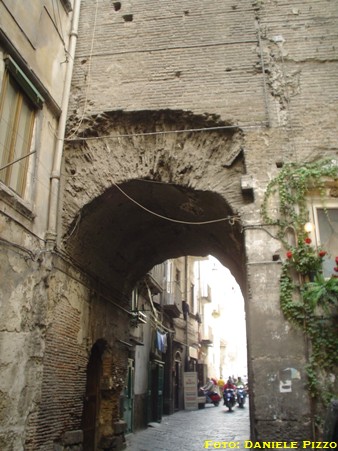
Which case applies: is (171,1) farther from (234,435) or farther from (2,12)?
(234,435)

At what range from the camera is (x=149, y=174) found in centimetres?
681

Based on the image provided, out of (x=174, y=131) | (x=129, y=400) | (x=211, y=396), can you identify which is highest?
(x=174, y=131)

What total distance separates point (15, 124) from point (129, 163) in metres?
1.84

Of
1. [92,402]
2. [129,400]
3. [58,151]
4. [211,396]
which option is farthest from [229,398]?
[58,151]

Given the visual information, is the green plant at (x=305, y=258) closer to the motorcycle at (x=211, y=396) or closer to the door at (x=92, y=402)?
the door at (x=92, y=402)

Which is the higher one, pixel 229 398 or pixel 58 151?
pixel 58 151

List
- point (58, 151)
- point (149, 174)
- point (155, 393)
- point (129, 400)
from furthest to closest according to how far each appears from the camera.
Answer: point (155, 393)
point (129, 400)
point (149, 174)
point (58, 151)

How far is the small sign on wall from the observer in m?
18.2

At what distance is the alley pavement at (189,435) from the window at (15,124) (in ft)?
17.9

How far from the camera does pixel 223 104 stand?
677 centimetres

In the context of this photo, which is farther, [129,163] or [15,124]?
[129,163]

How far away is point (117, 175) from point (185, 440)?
6360mm

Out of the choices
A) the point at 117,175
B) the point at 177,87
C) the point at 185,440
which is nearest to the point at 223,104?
the point at 177,87

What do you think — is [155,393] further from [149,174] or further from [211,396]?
[149,174]
